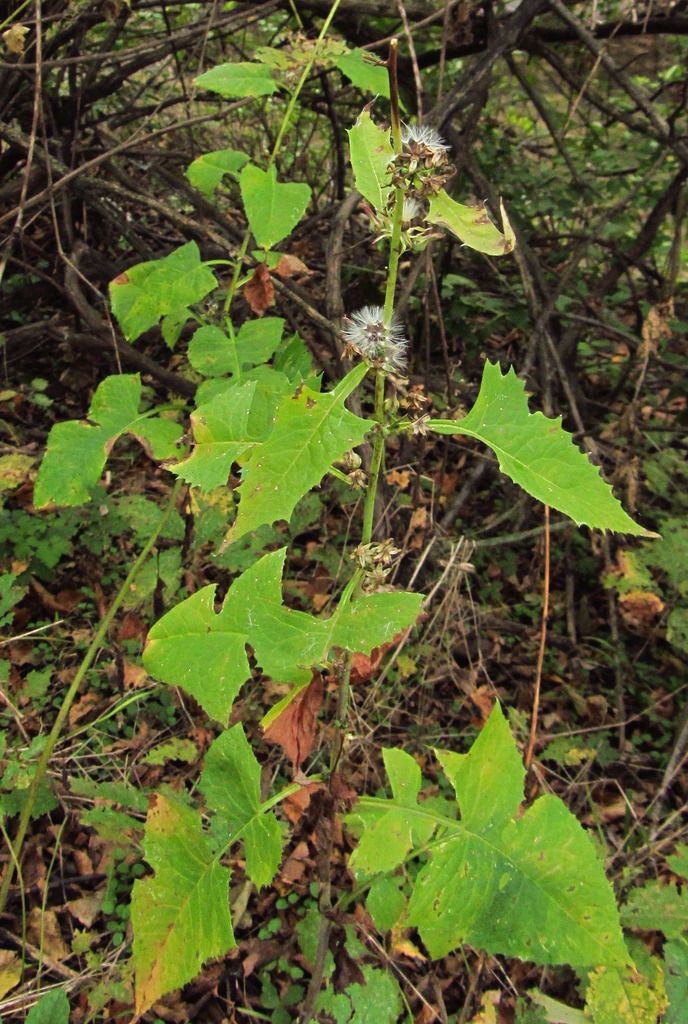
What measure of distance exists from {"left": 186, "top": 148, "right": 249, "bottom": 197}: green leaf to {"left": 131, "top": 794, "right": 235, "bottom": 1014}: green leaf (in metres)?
1.77

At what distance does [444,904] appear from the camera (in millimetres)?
1346

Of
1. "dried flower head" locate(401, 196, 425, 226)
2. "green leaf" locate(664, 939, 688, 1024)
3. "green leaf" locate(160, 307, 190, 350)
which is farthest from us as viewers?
"green leaf" locate(160, 307, 190, 350)

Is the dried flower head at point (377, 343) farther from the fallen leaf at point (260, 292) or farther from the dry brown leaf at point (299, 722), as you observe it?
the fallen leaf at point (260, 292)

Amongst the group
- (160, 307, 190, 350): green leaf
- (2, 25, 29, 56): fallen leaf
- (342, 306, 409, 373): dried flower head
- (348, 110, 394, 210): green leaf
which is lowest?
(160, 307, 190, 350): green leaf

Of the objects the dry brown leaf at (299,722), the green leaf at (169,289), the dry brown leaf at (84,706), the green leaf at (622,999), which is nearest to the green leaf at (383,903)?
the dry brown leaf at (299,722)

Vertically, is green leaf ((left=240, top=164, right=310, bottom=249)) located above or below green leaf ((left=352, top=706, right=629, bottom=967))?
above

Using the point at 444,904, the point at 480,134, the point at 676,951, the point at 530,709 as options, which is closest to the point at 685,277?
the point at 480,134

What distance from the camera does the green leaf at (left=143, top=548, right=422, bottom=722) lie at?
1209mm

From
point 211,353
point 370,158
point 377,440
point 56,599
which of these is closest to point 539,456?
point 377,440

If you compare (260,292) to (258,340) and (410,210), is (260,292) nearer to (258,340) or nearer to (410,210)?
(258,340)

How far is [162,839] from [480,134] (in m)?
3.65

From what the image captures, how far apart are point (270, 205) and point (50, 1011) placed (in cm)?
190

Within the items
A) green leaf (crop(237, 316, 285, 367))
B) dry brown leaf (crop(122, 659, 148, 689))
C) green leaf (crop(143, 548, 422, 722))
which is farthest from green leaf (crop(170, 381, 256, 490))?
dry brown leaf (crop(122, 659, 148, 689))

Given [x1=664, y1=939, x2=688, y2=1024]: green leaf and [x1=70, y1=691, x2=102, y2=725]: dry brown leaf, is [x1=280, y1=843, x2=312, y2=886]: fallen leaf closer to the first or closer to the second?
[x1=70, y1=691, x2=102, y2=725]: dry brown leaf
